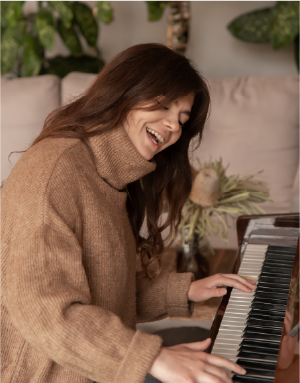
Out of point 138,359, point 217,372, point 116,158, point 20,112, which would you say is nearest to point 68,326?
point 138,359

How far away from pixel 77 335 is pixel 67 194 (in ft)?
0.94

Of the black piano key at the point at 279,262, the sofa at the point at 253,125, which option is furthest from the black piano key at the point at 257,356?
the sofa at the point at 253,125

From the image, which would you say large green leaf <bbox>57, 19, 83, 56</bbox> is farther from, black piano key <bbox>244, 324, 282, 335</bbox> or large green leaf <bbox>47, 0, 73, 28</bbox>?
black piano key <bbox>244, 324, 282, 335</bbox>

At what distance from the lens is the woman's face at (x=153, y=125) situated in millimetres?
1128

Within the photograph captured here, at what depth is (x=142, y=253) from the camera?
1481 mm

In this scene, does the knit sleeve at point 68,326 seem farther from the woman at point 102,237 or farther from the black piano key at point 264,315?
the black piano key at point 264,315

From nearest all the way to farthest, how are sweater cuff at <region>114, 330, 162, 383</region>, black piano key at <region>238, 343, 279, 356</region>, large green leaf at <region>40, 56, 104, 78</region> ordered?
sweater cuff at <region>114, 330, 162, 383</region> < black piano key at <region>238, 343, 279, 356</region> < large green leaf at <region>40, 56, 104, 78</region>

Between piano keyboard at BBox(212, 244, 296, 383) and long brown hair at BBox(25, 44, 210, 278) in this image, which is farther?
long brown hair at BBox(25, 44, 210, 278)

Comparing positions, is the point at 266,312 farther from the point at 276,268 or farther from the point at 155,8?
the point at 155,8

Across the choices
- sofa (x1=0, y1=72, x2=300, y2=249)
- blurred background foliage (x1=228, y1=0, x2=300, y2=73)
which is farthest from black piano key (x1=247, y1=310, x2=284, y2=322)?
blurred background foliage (x1=228, y1=0, x2=300, y2=73)

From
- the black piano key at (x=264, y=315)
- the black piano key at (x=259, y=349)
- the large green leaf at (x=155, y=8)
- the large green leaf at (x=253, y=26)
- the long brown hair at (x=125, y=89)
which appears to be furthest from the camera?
the large green leaf at (x=253, y=26)

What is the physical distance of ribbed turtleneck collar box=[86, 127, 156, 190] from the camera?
3.63 feet

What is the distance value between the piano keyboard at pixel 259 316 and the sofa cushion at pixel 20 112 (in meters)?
1.26

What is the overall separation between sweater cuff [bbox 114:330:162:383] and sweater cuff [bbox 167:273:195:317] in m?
0.51
